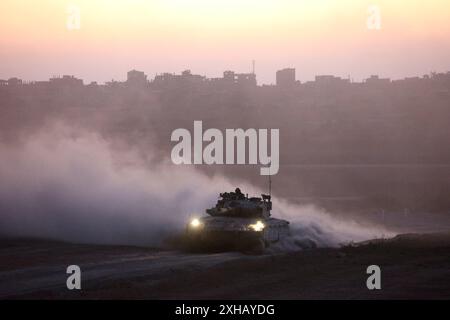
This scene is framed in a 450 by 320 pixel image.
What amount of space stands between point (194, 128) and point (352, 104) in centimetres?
2779

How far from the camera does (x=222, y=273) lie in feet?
69.2

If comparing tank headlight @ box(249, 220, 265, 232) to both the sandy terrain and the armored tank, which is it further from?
the sandy terrain

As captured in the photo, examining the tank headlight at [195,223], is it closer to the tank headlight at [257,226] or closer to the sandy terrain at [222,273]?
the sandy terrain at [222,273]

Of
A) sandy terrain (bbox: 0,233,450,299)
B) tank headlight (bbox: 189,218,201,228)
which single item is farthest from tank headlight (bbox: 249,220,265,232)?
tank headlight (bbox: 189,218,201,228)

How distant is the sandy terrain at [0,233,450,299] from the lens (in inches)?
721

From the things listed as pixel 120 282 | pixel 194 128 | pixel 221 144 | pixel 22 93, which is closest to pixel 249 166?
pixel 221 144

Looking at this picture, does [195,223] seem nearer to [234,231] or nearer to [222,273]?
[234,231]

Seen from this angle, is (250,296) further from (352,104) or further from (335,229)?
(352,104)

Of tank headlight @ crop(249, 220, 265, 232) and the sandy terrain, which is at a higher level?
tank headlight @ crop(249, 220, 265, 232)

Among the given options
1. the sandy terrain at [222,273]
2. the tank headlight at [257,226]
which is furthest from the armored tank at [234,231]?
the sandy terrain at [222,273]

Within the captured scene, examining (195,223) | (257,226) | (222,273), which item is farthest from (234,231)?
(222,273)

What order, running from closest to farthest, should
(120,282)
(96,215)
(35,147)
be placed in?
1. (120,282)
2. (96,215)
3. (35,147)

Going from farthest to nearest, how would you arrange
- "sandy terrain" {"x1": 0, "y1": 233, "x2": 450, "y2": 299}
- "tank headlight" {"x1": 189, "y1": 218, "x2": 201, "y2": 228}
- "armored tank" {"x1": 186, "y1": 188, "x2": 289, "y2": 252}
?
"tank headlight" {"x1": 189, "y1": 218, "x2": 201, "y2": 228} < "armored tank" {"x1": 186, "y1": 188, "x2": 289, "y2": 252} < "sandy terrain" {"x1": 0, "y1": 233, "x2": 450, "y2": 299}

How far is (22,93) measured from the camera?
10962 centimetres
